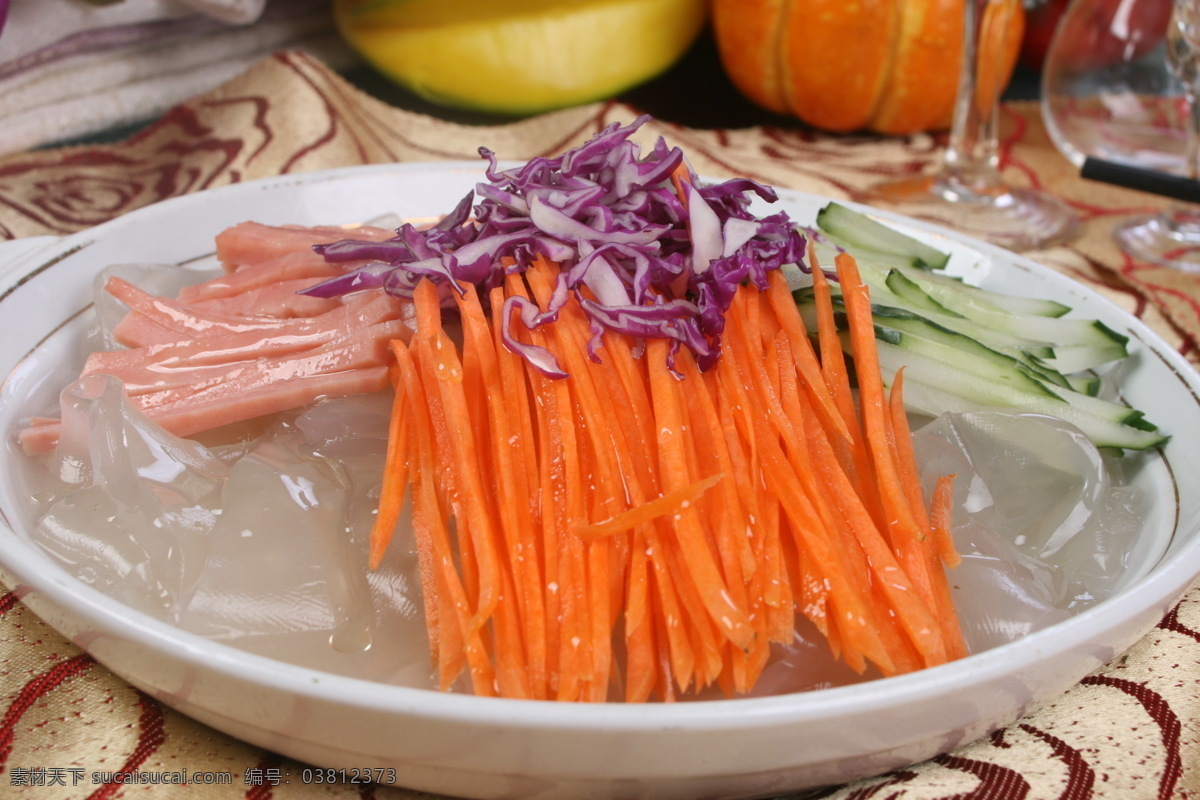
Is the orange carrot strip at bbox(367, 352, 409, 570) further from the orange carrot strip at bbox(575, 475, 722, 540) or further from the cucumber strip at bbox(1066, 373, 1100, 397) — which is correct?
the cucumber strip at bbox(1066, 373, 1100, 397)

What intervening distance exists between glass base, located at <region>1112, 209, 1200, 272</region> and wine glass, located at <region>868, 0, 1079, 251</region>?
157mm

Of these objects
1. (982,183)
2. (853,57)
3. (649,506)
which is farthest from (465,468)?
(853,57)

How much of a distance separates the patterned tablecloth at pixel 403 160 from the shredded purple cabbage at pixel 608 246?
620 mm

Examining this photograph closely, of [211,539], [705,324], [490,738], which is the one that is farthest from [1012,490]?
[211,539]

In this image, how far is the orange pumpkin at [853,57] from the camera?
11.1 ft

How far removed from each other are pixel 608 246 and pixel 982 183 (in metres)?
2.16

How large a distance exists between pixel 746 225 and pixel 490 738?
88 centimetres

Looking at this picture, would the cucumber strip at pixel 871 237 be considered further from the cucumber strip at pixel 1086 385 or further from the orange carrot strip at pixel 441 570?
the orange carrot strip at pixel 441 570

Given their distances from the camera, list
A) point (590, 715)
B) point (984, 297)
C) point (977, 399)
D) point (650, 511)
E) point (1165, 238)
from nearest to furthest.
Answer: point (590, 715) → point (650, 511) → point (977, 399) → point (984, 297) → point (1165, 238)

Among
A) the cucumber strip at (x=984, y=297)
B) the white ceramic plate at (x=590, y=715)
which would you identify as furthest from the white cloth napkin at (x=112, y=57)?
the cucumber strip at (x=984, y=297)

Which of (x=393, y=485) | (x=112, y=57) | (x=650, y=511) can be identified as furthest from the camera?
(x=112, y=57)

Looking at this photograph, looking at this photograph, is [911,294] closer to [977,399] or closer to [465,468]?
[977,399]

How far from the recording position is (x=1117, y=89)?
11.2 feet

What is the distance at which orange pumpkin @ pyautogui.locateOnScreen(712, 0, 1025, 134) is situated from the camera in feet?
11.1
